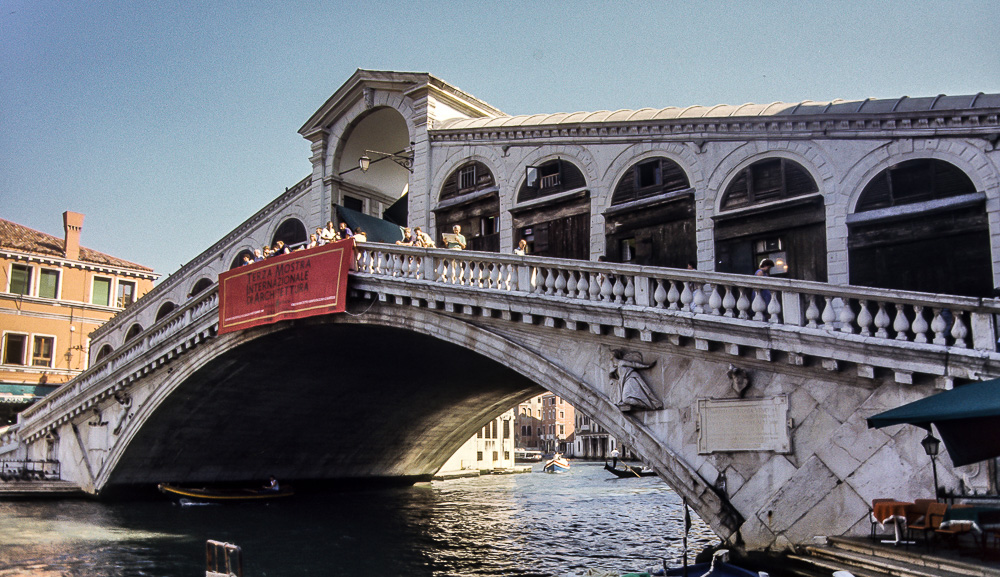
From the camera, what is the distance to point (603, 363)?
14.8 meters

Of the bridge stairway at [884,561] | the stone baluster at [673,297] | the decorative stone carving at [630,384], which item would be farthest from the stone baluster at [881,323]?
the decorative stone carving at [630,384]

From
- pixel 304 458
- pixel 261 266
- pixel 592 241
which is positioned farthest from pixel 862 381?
pixel 304 458

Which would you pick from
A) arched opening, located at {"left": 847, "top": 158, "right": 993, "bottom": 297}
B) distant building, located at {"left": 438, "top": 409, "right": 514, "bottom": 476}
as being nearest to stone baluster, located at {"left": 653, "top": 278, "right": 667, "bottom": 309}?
arched opening, located at {"left": 847, "top": 158, "right": 993, "bottom": 297}

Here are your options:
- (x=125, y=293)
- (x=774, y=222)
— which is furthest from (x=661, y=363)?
(x=125, y=293)

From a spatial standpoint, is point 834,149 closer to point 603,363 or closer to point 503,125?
point 603,363

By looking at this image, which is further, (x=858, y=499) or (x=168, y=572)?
(x=168, y=572)

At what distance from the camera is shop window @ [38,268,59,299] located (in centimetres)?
3847

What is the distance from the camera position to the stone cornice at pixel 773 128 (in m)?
13.0

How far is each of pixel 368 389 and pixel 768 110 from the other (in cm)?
1784

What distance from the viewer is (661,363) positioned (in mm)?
14023

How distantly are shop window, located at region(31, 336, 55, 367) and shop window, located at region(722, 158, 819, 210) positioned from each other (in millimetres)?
35702

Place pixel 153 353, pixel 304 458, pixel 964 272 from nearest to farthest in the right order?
pixel 964 272 < pixel 153 353 < pixel 304 458

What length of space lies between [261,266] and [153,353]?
6.63 m

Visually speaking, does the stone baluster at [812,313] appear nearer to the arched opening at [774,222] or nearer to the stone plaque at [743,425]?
the stone plaque at [743,425]
